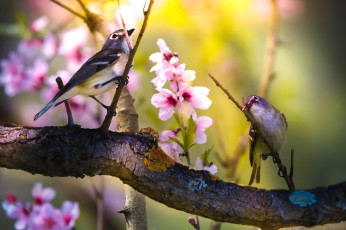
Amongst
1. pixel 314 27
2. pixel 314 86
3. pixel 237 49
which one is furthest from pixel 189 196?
pixel 314 27

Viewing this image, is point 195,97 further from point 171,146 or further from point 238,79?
point 238,79

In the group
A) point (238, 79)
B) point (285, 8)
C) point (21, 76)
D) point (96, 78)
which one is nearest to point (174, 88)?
point (96, 78)

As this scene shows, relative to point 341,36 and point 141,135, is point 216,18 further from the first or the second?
point 141,135

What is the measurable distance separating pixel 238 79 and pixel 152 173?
87cm

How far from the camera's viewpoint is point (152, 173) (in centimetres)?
53

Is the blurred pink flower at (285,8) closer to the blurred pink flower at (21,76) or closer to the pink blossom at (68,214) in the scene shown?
the blurred pink flower at (21,76)

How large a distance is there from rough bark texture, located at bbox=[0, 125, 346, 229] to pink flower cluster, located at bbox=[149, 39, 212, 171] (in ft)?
0.17

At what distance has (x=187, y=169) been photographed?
0.56 m

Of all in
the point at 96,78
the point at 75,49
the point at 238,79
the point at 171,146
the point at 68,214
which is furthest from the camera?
the point at 238,79

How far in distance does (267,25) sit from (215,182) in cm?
104

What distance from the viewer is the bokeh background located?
4.00ft

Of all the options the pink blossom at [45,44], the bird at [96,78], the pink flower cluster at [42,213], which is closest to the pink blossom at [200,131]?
the bird at [96,78]

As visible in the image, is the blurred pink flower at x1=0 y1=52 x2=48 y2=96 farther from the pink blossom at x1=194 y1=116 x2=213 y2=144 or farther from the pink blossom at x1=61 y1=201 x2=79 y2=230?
the pink blossom at x1=194 y1=116 x2=213 y2=144

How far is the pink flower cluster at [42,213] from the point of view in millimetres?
771
